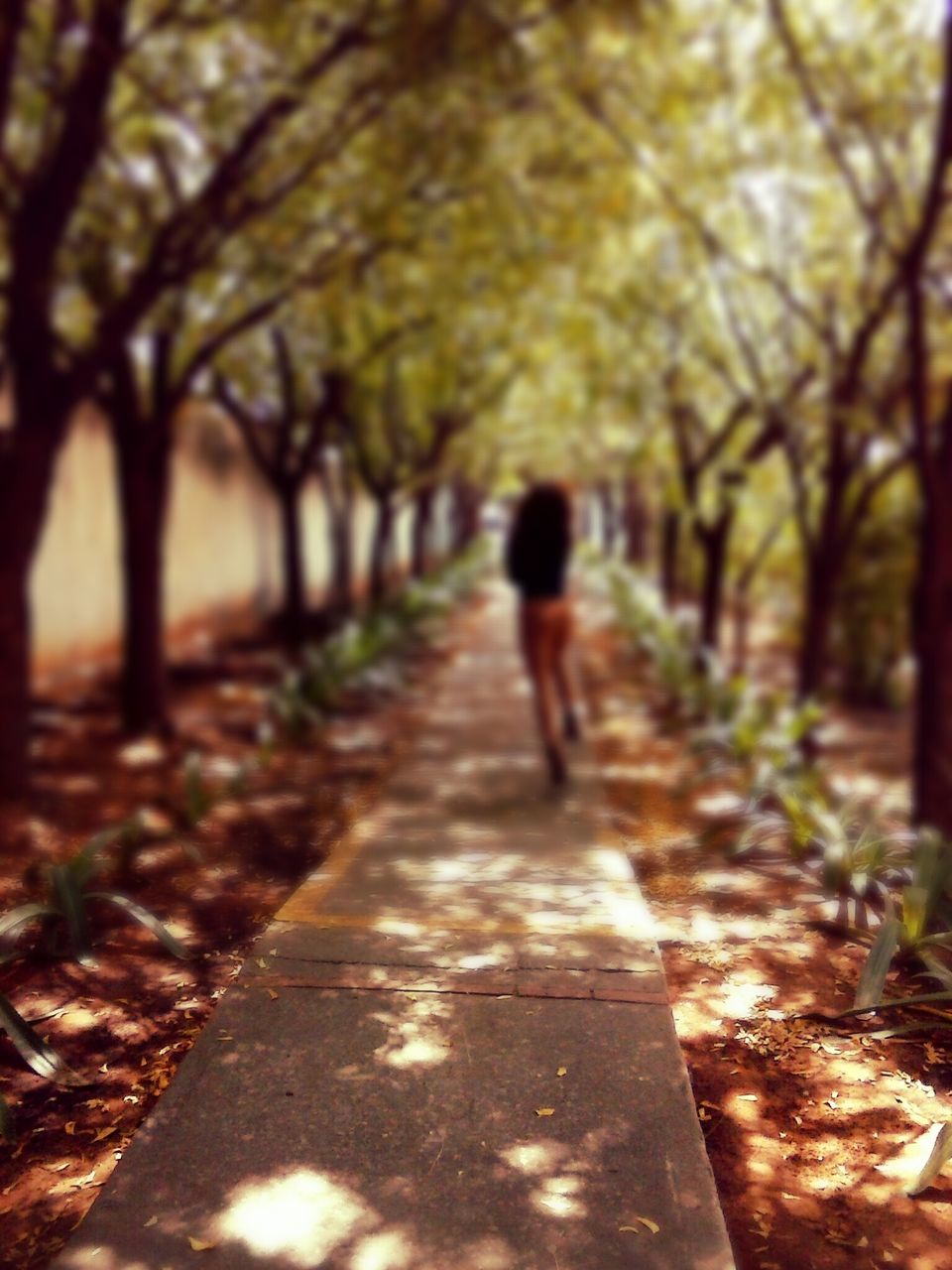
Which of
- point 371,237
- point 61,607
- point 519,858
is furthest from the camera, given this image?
point 61,607

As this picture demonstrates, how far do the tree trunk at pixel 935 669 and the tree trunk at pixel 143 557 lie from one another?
18.4ft

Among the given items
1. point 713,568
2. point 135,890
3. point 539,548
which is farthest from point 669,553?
point 135,890

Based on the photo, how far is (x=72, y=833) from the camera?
6070mm

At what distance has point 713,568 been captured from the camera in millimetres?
12594

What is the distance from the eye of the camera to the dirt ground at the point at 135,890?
2.84 meters

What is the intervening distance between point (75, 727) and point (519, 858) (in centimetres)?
534

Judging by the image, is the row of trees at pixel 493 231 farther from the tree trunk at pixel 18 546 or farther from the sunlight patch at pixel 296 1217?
the sunlight patch at pixel 296 1217

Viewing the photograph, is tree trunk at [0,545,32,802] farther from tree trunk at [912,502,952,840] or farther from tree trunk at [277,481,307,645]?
tree trunk at [277,481,307,645]

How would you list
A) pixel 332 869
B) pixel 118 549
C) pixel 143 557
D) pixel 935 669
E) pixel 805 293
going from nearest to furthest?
pixel 332 869
pixel 935 669
pixel 143 557
pixel 805 293
pixel 118 549

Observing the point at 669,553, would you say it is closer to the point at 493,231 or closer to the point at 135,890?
the point at 493,231

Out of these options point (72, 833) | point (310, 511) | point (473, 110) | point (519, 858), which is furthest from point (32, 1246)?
point (310, 511)

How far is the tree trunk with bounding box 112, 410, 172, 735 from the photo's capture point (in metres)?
8.73

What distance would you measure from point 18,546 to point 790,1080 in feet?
16.8

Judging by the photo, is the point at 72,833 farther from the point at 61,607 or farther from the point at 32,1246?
the point at 61,607
